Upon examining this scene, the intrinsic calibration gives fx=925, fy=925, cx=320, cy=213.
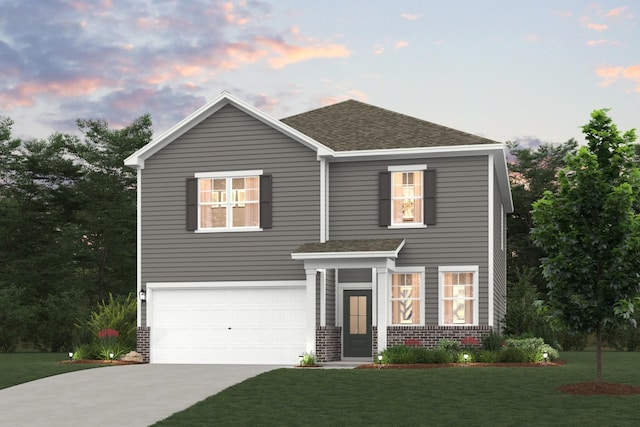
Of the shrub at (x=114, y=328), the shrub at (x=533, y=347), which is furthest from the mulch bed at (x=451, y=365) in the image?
the shrub at (x=114, y=328)

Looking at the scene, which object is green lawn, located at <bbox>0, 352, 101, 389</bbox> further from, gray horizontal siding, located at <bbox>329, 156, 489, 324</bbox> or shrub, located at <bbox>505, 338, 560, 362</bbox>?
shrub, located at <bbox>505, 338, 560, 362</bbox>

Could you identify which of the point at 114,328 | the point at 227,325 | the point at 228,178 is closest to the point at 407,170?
the point at 228,178

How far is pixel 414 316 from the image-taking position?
88.4 ft

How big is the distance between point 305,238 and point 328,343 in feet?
10.3

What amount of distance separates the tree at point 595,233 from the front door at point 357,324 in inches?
392

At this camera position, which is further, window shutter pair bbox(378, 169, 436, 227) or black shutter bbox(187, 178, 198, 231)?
black shutter bbox(187, 178, 198, 231)

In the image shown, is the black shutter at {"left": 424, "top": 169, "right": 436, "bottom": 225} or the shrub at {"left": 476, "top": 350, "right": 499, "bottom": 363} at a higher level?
the black shutter at {"left": 424, "top": 169, "right": 436, "bottom": 225}

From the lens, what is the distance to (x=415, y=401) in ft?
56.1

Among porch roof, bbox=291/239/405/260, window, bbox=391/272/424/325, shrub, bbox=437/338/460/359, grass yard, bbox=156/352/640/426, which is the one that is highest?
porch roof, bbox=291/239/405/260

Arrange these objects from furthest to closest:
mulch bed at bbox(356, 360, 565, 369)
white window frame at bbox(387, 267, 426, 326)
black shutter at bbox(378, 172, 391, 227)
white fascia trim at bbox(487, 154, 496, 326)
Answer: black shutter at bbox(378, 172, 391, 227)
white window frame at bbox(387, 267, 426, 326)
white fascia trim at bbox(487, 154, 496, 326)
mulch bed at bbox(356, 360, 565, 369)

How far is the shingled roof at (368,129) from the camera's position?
2761 cm

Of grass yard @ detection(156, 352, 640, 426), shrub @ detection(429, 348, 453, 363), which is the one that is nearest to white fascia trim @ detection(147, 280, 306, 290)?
shrub @ detection(429, 348, 453, 363)

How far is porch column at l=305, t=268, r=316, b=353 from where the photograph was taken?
26.0m

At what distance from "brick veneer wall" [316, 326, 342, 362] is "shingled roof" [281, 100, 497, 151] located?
17.8 feet
